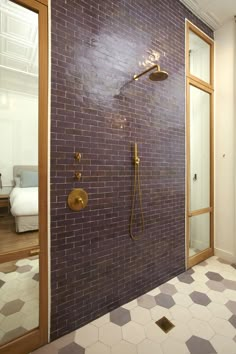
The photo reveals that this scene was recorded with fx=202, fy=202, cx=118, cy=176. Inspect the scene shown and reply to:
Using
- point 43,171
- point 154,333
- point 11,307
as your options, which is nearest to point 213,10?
point 43,171

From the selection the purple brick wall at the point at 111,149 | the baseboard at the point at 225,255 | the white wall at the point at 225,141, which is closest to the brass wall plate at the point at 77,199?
the purple brick wall at the point at 111,149

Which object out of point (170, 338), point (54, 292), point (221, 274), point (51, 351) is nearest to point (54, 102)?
point (54, 292)

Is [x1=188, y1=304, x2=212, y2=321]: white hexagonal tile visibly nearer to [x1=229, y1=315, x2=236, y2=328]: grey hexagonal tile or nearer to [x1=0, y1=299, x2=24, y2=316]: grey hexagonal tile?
[x1=229, y1=315, x2=236, y2=328]: grey hexagonal tile

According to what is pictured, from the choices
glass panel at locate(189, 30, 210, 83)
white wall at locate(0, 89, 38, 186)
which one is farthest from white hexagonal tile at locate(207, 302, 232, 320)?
glass panel at locate(189, 30, 210, 83)

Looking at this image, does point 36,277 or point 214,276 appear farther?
point 214,276

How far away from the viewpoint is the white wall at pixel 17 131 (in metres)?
1.56

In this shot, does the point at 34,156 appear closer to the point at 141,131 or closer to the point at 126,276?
the point at 141,131

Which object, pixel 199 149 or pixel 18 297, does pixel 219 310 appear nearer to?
pixel 18 297

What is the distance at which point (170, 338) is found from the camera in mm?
1562

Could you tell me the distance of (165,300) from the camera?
2.02 m

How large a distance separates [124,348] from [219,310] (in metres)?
0.98

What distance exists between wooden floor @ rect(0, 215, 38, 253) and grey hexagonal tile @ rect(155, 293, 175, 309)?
1346mm

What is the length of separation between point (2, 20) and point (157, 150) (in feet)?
6.71

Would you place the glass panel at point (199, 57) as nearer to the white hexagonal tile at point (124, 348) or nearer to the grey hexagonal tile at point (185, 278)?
the grey hexagonal tile at point (185, 278)
